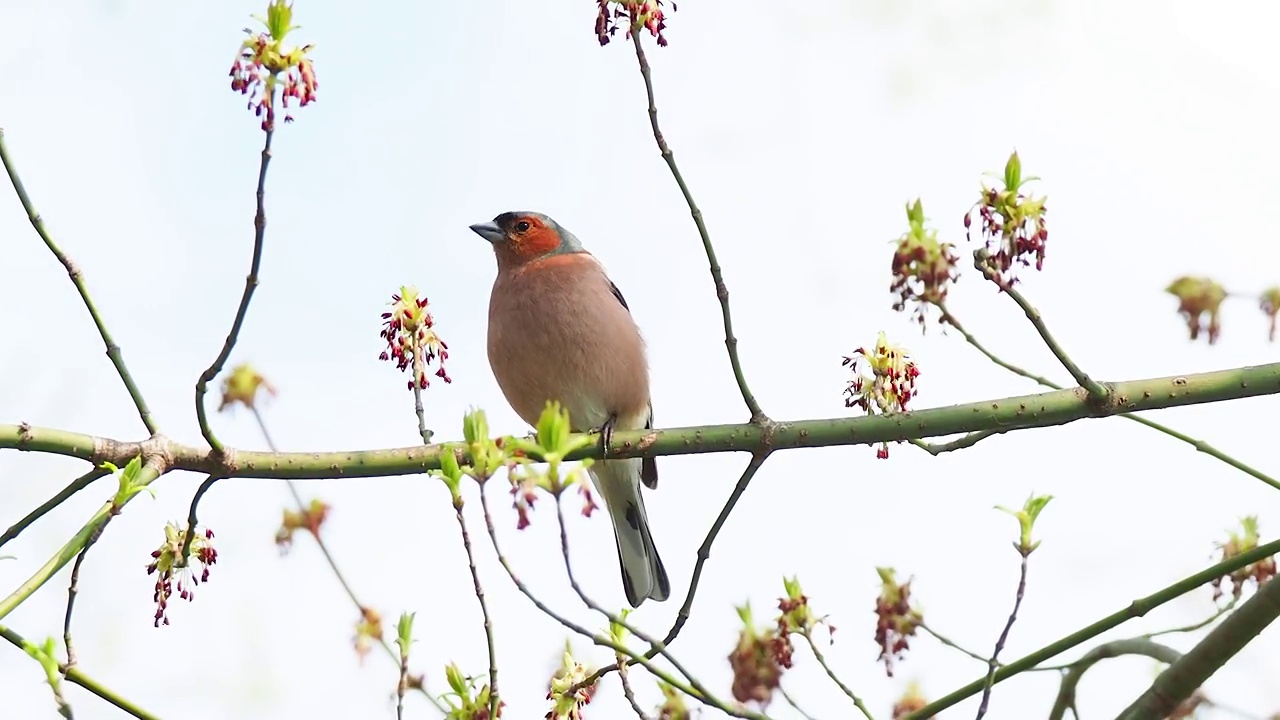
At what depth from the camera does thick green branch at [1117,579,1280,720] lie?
4.09 metres

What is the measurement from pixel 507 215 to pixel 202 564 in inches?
171

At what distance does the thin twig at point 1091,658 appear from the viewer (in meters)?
4.46

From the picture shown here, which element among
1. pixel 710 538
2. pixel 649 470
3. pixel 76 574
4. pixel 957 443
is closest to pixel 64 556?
pixel 76 574

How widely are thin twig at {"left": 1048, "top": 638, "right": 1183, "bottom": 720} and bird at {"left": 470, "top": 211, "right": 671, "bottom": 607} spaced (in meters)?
2.43

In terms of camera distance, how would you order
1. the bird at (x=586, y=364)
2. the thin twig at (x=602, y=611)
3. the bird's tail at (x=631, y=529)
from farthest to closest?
1. the bird's tail at (x=631, y=529)
2. the bird at (x=586, y=364)
3. the thin twig at (x=602, y=611)

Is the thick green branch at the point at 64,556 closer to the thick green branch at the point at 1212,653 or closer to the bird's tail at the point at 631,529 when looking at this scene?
the thick green branch at the point at 1212,653

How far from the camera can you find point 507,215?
26.9 feet

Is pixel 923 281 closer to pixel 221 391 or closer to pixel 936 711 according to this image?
pixel 936 711

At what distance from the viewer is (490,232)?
8023 millimetres

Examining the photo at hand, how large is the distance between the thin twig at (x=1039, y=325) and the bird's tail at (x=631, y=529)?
3563 mm

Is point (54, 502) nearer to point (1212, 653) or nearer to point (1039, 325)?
point (1039, 325)

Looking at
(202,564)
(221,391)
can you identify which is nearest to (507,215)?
(221,391)

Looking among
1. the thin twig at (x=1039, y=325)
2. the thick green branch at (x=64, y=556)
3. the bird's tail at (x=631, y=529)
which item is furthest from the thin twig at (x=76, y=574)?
the bird's tail at (x=631, y=529)

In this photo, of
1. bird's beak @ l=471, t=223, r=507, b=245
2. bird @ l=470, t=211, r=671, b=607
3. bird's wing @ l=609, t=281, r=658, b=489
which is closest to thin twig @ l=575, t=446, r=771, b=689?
bird @ l=470, t=211, r=671, b=607
